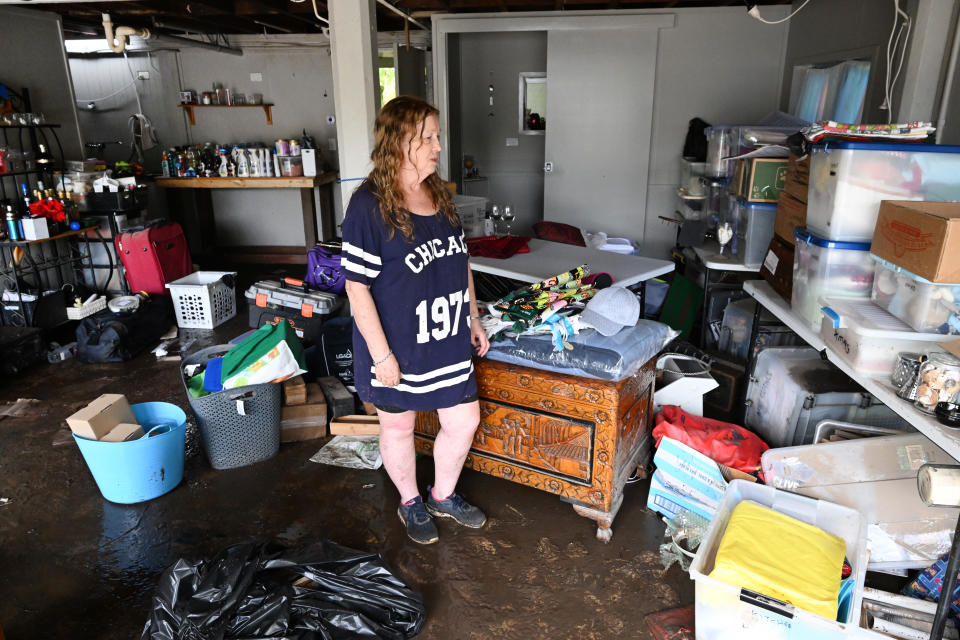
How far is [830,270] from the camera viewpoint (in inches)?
87.0

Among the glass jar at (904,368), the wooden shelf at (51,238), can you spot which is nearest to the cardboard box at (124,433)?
the wooden shelf at (51,238)

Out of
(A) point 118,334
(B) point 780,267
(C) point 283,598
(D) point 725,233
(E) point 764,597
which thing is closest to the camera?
(E) point 764,597

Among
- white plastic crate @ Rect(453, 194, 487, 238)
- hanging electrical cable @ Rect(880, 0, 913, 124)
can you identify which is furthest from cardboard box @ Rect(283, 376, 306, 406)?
hanging electrical cable @ Rect(880, 0, 913, 124)

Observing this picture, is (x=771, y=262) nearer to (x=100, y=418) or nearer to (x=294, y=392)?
(x=294, y=392)

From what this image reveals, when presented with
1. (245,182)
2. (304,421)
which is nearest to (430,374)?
(304,421)

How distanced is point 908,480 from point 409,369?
5.73 feet

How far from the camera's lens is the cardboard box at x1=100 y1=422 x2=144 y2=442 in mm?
2588

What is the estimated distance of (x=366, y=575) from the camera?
1946mm

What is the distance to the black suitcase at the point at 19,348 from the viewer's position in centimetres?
390

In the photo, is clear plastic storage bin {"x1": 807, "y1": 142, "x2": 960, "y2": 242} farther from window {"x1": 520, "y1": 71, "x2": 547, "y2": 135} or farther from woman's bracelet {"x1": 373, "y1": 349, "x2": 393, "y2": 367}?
window {"x1": 520, "y1": 71, "x2": 547, "y2": 135}

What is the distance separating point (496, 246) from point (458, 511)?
5.62 feet

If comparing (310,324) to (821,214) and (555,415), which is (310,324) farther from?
(821,214)

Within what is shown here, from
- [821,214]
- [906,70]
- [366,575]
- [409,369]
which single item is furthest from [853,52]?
[366,575]

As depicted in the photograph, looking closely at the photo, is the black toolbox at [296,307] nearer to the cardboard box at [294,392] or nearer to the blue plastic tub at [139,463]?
the cardboard box at [294,392]
